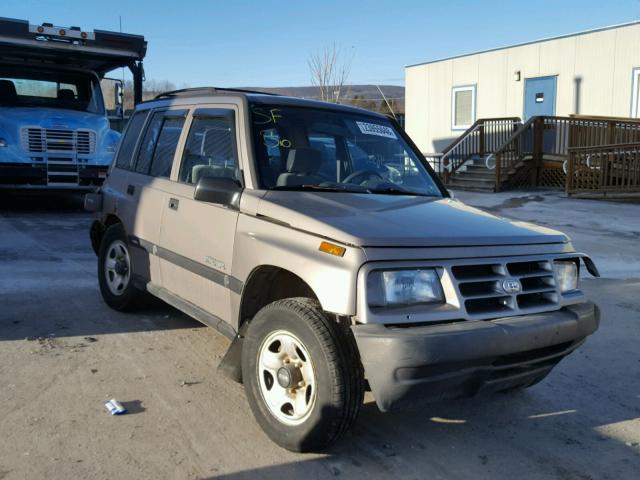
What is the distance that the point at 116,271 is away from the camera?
5.70 metres

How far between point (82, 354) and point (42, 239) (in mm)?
5068

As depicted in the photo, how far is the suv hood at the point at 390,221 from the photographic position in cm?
319

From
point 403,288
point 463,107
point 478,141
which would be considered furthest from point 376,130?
point 463,107

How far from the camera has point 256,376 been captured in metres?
3.54

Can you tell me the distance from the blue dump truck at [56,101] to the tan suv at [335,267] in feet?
22.7

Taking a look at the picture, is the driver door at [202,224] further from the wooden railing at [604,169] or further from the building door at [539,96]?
the building door at [539,96]

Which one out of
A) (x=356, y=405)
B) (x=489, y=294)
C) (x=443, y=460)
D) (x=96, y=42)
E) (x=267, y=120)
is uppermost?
(x=96, y=42)

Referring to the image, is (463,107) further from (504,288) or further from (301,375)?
(301,375)

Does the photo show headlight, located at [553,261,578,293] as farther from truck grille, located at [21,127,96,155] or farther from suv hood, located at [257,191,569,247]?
truck grille, located at [21,127,96,155]

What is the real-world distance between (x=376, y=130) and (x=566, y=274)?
1.85 meters

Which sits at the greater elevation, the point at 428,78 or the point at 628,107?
the point at 428,78

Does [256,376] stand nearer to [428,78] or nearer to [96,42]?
[96,42]

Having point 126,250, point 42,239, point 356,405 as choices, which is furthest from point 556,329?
point 42,239

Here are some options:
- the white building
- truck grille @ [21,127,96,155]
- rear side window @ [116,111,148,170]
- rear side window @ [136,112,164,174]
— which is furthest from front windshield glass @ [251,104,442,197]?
the white building
